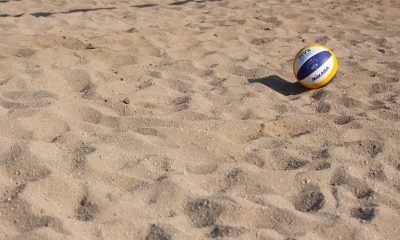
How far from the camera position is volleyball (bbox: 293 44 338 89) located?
4.09 m

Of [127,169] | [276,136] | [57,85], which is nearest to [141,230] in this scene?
[127,169]

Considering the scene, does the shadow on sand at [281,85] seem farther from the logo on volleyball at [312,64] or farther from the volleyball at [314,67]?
the logo on volleyball at [312,64]

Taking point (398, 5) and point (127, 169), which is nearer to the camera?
point (127, 169)

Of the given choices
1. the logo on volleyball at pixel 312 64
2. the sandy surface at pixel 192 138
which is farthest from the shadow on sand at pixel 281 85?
the logo on volleyball at pixel 312 64

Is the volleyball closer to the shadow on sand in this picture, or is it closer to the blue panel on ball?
the blue panel on ball

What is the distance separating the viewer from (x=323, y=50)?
165 inches

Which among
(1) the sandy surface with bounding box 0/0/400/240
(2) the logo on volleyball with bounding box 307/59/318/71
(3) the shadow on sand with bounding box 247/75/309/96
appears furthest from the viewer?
(3) the shadow on sand with bounding box 247/75/309/96

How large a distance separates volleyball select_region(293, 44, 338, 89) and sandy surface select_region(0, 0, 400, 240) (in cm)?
14

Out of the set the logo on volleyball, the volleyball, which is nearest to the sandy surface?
the volleyball

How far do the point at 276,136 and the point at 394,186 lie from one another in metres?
0.84

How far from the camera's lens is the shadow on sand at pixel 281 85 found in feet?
13.9

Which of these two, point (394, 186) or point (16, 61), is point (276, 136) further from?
point (16, 61)

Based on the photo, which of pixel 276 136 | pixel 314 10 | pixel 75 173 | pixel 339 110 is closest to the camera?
pixel 75 173

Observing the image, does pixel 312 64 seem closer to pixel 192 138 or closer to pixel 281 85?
pixel 281 85
